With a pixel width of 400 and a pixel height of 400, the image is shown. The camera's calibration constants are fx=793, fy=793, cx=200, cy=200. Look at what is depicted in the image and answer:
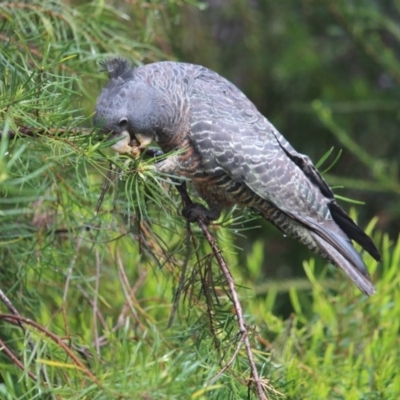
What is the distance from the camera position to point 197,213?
1432 mm

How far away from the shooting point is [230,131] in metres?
1.54

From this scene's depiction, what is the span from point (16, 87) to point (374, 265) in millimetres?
1165

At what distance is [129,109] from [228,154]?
9.7 inches

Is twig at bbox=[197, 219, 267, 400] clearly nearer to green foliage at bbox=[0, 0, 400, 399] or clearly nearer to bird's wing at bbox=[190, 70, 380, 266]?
green foliage at bbox=[0, 0, 400, 399]

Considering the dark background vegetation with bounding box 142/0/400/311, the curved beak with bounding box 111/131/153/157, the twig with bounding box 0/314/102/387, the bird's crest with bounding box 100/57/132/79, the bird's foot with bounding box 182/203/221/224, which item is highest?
the bird's crest with bounding box 100/57/132/79

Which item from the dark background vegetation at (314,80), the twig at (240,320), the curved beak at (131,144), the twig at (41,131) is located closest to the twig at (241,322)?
the twig at (240,320)

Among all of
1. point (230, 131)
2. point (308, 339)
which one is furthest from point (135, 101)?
point (308, 339)

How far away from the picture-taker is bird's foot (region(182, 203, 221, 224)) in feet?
4.65

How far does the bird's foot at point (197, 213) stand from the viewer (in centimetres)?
142

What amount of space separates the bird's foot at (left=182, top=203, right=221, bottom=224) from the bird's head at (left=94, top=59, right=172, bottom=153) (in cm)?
14

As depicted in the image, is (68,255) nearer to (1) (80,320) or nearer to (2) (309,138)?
(1) (80,320)

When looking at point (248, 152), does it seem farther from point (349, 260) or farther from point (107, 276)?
point (107, 276)

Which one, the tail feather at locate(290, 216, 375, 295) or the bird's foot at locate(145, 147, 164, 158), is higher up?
the bird's foot at locate(145, 147, 164, 158)

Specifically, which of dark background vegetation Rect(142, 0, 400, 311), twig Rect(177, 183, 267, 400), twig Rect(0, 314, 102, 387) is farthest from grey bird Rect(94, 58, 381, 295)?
dark background vegetation Rect(142, 0, 400, 311)
